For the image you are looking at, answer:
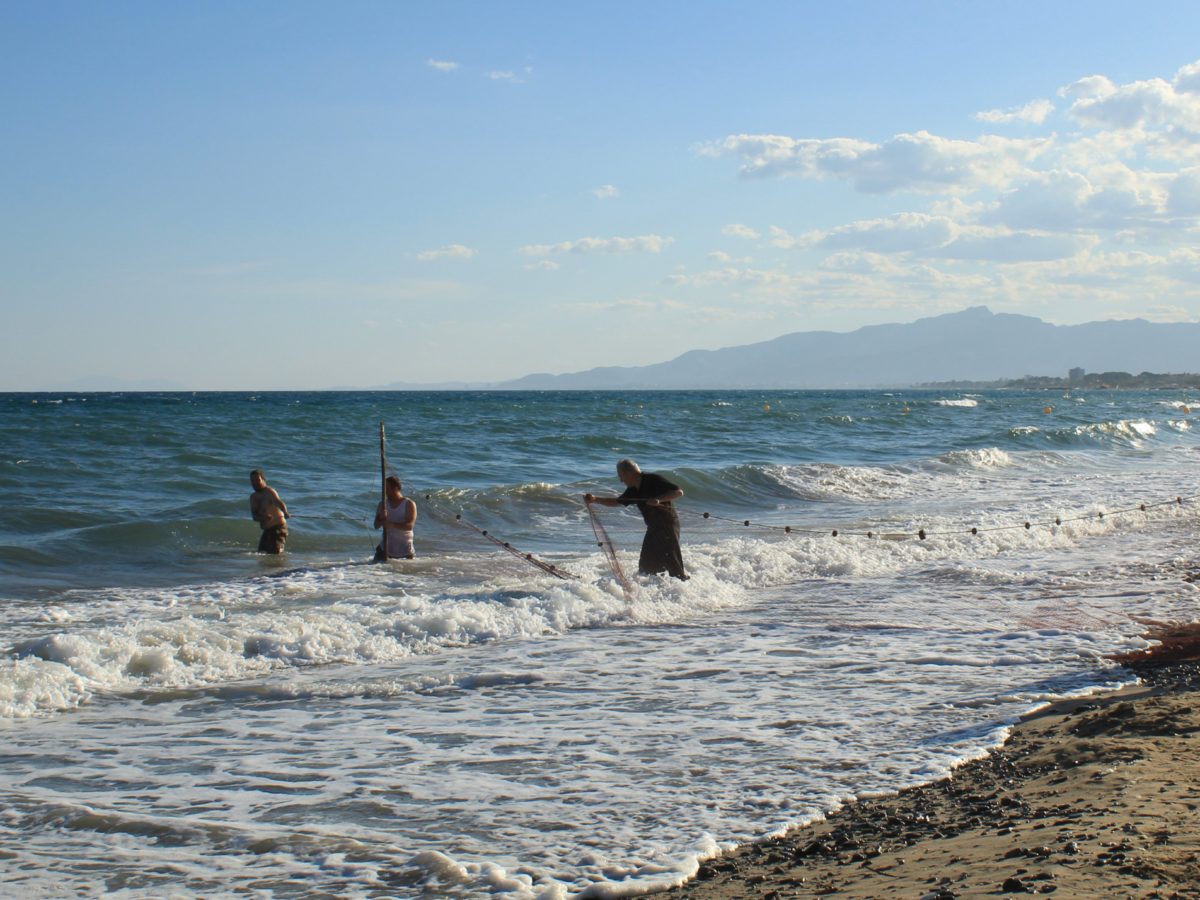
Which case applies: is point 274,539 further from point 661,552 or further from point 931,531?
point 931,531

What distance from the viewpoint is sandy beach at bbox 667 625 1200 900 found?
4.17 m

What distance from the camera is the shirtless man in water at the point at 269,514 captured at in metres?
15.4

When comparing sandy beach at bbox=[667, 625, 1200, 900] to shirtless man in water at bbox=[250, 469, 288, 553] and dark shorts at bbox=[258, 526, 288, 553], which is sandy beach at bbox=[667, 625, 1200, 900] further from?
dark shorts at bbox=[258, 526, 288, 553]

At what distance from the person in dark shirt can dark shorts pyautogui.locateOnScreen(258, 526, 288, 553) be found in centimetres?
550

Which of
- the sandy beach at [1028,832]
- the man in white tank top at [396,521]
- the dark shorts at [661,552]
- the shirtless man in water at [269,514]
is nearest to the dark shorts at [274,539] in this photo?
the shirtless man in water at [269,514]

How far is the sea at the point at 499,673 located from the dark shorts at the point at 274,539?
19 cm

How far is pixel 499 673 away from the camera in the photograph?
887 centimetres

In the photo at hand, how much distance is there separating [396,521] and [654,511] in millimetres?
4177

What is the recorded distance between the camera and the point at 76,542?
16.3 m

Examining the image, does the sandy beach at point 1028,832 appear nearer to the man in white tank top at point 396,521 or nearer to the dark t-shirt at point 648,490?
the dark t-shirt at point 648,490

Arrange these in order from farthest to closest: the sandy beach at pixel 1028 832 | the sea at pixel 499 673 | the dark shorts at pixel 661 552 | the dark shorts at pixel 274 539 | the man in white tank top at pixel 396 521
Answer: the dark shorts at pixel 274 539 < the man in white tank top at pixel 396 521 < the dark shorts at pixel 661 552 < the sea at pixel 499 673 < the sandy beach at pixel 1028 832

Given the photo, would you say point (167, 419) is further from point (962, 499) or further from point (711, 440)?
point (962, 499)

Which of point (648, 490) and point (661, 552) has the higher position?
point (648, 490)

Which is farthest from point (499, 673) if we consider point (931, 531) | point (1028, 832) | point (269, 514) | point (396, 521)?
point (931, 531)
